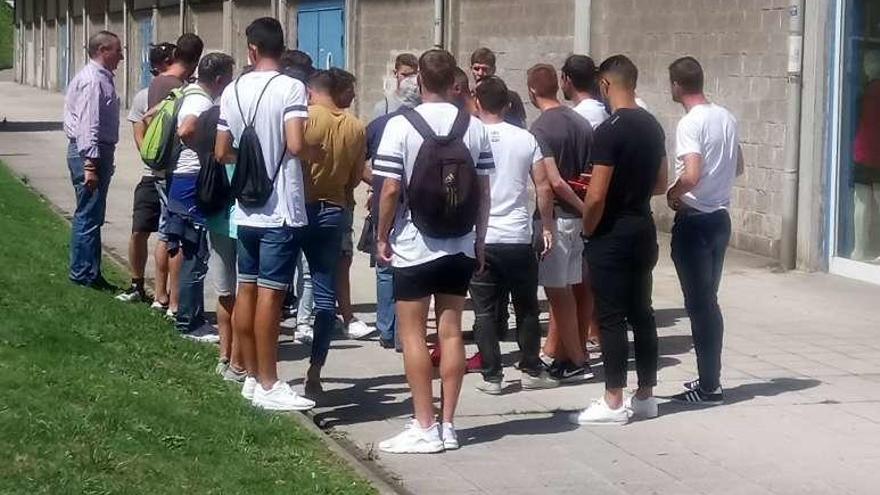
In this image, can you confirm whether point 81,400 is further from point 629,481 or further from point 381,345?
point 381,345

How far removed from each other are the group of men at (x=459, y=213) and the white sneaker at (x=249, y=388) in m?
0.03

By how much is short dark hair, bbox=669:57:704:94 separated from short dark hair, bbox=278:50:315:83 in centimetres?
210

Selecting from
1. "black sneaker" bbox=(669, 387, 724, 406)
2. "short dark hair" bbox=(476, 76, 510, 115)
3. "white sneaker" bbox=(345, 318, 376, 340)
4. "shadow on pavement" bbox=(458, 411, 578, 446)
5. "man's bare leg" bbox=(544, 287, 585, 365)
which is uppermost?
"short dark hair" bbox=(476, 76, 510, 115)

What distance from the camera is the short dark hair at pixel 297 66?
8992 mm

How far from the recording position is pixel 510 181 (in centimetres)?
851

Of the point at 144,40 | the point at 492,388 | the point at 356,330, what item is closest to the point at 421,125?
the point at 492,388

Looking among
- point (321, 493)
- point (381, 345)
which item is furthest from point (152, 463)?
point (381, 345)

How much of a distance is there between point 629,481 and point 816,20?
7.38 metres

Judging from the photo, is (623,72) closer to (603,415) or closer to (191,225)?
(603,415)

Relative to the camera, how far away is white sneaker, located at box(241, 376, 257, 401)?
7.93 meters

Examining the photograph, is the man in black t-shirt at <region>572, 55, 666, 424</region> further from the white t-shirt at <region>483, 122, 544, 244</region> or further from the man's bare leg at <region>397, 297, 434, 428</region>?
the man's bare leg at <region>397, 297, 434, 428</region>

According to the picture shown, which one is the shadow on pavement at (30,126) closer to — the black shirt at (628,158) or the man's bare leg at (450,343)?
the black shirt at (628,158)

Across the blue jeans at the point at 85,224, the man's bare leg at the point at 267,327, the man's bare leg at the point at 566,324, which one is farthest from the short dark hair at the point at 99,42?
the man's bare leg at the point at 566,324

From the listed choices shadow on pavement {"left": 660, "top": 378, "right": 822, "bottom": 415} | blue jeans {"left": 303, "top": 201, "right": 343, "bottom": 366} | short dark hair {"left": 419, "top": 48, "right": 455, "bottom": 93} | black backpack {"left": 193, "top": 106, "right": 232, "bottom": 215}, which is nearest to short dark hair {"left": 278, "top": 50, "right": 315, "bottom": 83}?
black backpack {"left": 193, "top": 106, "right": 232, "bottom": 215}
